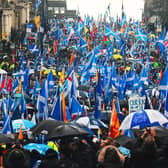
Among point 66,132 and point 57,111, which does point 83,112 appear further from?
point 66,132

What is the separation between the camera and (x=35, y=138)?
39.5 ft

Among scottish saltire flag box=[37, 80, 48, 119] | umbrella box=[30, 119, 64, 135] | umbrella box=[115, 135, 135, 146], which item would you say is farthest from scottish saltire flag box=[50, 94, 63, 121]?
umbrella box=[115, 135, 135, 146]

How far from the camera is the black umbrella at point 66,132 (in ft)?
33.7

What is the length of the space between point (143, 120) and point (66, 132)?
4.20 ft

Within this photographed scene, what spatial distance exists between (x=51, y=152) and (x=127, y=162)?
966 millimetres

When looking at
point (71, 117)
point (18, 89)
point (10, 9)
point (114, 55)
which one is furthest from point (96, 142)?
point (10, 9)

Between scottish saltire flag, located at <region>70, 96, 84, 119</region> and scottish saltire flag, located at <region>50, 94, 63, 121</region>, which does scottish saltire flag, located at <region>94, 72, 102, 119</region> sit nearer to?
scottish saltire flag, located at <region>70, 96, 84, 119</region>

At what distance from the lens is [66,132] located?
406 inches

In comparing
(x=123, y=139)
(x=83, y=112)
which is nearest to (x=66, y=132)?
(x=123, y=139)

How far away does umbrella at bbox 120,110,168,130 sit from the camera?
412 inches

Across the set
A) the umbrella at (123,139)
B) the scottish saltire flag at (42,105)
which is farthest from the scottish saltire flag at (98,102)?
the umbrella at (123,139)

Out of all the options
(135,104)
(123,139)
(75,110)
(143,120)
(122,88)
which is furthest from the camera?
(122,88)

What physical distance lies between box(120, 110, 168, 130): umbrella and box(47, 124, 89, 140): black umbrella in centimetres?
69

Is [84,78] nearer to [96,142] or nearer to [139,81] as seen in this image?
[139,81]
